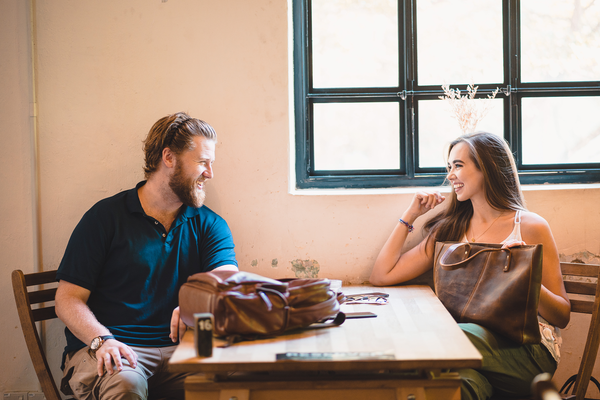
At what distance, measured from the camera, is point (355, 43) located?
257 centimetres

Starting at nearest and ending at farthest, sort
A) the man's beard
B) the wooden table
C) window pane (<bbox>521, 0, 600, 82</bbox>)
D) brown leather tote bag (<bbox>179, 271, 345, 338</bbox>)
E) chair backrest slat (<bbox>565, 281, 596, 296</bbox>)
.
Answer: the wooden table → brown leather tote bag (<bbox>179, 271, 345, 338</bbox>) → chair backrest slat (<bbox>565, 281, 596, 296</bbox>) → the man's beard → window pane (<bbox>521, 0, 600, 82</bbox>)

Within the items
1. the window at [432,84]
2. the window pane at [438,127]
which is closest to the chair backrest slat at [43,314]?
the window at [432,84]

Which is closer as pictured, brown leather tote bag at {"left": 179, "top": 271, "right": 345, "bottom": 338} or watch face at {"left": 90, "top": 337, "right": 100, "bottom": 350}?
brown leather tote bag at {"left": 179, "top": 271, "right": 345, "bottom": 338}

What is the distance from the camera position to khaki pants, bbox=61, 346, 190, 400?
1.66 metres

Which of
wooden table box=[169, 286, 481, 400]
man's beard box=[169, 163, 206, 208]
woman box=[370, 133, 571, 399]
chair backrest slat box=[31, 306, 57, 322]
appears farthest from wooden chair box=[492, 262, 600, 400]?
chair backrest slat box=[31, 306, 57, 322]

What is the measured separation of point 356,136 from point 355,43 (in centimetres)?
56

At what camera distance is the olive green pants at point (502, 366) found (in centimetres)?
165

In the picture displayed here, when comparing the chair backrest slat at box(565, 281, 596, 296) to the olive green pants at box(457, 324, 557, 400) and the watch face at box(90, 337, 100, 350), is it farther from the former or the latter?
the watch face at box(90, 337, 100, 350)

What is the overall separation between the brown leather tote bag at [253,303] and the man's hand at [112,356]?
0.37 m

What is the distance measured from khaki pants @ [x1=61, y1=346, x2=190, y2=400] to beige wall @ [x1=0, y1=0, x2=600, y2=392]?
0.69 m

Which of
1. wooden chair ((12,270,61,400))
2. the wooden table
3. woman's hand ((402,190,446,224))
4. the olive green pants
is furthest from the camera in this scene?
woman's hand ((402,190,446,224))

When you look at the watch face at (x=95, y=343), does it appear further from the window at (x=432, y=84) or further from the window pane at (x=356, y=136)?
the window pane at (x=356, y=136)

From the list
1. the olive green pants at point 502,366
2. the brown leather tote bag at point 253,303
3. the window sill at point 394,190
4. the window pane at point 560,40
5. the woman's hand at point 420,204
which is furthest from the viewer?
the window pane at point 560,40

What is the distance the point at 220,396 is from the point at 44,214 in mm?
1678
